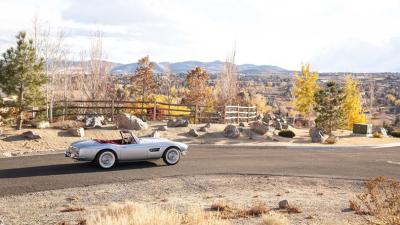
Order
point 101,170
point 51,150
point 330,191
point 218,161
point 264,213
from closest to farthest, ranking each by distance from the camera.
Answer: point 264,213, point 330,191, point 101,170, point 218,161, point 51,150

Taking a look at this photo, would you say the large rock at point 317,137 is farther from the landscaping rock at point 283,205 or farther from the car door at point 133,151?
the landscaping rock at point 283,205

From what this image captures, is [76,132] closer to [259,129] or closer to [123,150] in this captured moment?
[123,150]

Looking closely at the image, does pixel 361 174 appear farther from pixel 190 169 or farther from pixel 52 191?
pixel 52 191

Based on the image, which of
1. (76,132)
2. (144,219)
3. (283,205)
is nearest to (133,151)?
(283,205)

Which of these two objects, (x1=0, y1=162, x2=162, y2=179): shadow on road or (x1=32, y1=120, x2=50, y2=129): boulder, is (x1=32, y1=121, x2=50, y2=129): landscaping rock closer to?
(x1=32, y1=120, x2=50, y2=129): boulder

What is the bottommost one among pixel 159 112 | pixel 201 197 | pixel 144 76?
pixel 201 197

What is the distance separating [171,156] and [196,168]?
1.01 meters

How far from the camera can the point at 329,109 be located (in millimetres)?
35656

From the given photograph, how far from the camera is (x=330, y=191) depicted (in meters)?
13.4

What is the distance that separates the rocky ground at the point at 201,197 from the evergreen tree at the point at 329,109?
21352 millimetres

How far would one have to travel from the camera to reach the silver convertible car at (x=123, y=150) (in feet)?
49.2

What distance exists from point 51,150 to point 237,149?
29.6ft

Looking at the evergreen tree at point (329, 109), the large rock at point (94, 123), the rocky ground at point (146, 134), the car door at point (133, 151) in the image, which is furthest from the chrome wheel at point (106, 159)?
the evergreen tree at point (329, 109)

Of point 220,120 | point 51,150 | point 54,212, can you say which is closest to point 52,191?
point 54,212
